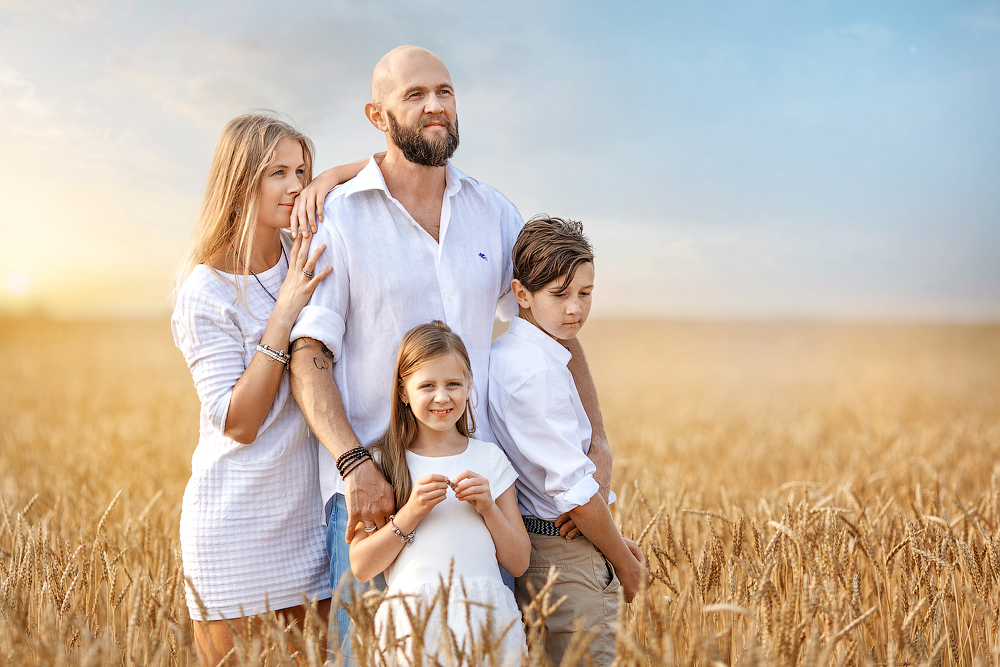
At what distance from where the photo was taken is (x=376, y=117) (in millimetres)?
3172

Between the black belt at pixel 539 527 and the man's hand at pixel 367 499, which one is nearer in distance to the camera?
the man's hand at pixel 367 499

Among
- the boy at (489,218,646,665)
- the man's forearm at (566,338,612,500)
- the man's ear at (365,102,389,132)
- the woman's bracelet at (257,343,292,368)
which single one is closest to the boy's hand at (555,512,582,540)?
the boy at (489,218,646,665)

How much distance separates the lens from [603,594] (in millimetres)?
2711

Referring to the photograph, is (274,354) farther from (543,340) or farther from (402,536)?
(543,340)

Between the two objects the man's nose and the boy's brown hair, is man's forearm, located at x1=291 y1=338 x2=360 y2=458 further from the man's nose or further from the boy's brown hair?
the man's nose

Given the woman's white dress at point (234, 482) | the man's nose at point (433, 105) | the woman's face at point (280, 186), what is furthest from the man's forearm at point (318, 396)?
the man's nose at point (433, 105)

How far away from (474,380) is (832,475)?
5.27 metres

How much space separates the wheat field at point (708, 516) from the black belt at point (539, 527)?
0.28 metres

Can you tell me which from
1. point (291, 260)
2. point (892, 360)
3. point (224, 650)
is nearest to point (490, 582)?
point (224, 650)

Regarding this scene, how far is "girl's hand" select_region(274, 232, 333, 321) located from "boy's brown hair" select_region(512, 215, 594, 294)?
0.76m

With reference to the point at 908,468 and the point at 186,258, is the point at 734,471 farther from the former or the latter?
the point at 186,258

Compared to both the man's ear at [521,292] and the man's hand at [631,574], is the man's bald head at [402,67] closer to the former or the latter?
the man's ear at [521,292]

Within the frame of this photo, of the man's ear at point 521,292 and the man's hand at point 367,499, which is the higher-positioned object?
the man's ear at point 521,292

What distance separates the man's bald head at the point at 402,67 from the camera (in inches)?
117
